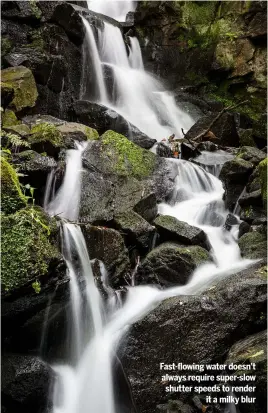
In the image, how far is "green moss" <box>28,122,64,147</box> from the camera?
709 cm

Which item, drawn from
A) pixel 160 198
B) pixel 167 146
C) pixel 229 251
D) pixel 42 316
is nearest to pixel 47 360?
pixel 42 316

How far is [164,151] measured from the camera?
9.62 metres

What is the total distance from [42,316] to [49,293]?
28 centimetres

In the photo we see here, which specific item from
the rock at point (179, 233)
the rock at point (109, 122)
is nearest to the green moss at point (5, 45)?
the rock at point (109, 122)

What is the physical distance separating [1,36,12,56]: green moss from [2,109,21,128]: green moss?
3129 millimetres

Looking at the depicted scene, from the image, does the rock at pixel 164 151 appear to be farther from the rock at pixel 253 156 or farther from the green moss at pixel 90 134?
the rock at pixel 253 156

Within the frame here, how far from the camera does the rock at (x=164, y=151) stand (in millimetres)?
9594

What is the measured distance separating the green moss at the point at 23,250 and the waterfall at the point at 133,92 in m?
8.17

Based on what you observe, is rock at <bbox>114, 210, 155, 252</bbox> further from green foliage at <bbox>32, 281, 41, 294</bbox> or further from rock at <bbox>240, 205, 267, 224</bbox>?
green foliage at <bbox>32, 281, 41, 294</bbox>

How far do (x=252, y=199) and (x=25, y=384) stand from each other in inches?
193

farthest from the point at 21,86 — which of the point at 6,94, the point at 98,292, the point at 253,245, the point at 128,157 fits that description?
the point at 253,245

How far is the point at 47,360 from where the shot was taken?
4207mm

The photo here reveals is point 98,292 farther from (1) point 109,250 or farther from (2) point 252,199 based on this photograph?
(2) point 252,199

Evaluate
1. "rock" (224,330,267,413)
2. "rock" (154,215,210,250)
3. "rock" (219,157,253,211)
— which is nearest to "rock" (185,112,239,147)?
"rock" (219,157,253,211)
